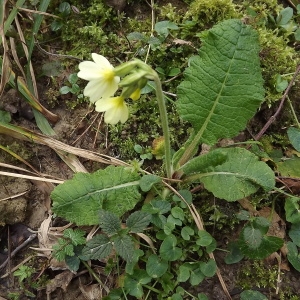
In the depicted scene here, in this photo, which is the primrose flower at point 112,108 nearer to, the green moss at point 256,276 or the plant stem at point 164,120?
the plant stem at point 164,120

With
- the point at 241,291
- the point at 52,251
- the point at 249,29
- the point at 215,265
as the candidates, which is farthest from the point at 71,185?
the point at 249,29

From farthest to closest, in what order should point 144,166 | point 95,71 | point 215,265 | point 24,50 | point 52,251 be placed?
1. point 24,50
2. point 144,166
3. point 52,251
4. point 215,265
5. point 95,71

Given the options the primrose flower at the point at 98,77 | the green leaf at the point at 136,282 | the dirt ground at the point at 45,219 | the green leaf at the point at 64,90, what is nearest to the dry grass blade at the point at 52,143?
the dirt ground at the point at 45,219

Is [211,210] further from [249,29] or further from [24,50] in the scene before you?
[24,50]

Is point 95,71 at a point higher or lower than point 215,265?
higher

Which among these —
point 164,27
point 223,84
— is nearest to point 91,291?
point 223,84

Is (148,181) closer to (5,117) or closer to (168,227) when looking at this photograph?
(168,227)

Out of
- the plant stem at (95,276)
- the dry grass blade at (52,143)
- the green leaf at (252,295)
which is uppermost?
the green leaf at (252,295)
